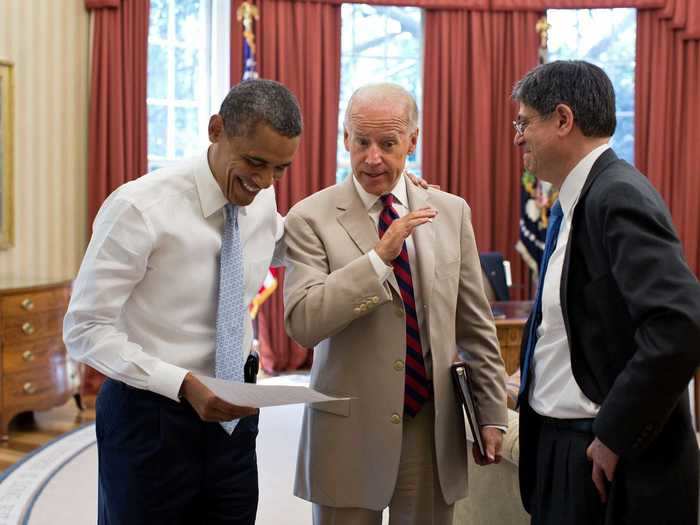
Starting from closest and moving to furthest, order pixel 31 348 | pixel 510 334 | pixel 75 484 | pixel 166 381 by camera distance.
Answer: pixel 166 381
pixel 75 484
pixel 510 334
pixel 31 348

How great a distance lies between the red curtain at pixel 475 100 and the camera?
760cm

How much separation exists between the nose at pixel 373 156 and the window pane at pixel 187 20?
18.0ft

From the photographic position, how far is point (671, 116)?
7.86m

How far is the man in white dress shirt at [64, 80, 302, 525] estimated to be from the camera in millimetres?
1829

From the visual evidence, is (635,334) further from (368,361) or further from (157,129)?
(157,129)

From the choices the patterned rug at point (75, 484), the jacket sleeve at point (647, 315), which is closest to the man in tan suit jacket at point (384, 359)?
the jacket sleeve at point (647, 315)

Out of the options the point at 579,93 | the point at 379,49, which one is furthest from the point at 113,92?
the point at 579,93

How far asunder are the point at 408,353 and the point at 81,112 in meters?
4.99

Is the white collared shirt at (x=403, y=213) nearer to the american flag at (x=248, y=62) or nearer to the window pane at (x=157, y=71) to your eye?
the american flag at (x=248, y=62)

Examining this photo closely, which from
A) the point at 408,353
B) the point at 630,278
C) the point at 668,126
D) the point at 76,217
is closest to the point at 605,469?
the point at 630,278

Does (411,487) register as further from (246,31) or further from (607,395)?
(246,31)

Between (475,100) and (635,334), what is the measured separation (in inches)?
245

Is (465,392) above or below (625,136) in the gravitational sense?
below

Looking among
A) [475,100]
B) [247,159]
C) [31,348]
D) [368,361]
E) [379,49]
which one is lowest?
[31,348]
